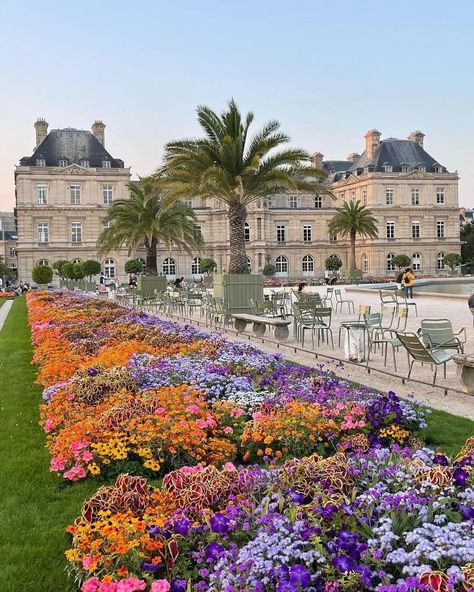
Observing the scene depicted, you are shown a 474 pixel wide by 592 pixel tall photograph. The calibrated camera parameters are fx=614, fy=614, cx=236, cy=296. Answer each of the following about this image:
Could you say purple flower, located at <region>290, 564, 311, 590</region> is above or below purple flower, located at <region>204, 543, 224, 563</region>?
above

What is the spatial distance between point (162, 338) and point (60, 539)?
792 cm

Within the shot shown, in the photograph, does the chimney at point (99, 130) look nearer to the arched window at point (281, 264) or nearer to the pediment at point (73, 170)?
the pediment at point (73, 170)

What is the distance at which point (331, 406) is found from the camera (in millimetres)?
6812

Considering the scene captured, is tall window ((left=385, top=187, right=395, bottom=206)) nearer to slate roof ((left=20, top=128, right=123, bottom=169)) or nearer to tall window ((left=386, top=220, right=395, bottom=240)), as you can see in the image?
tall window ((left=386, top=220, right=395, bottom=240))

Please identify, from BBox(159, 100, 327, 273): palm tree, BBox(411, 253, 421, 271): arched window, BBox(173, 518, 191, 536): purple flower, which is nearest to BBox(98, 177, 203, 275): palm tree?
BBox(159, 100, 327, 273): palm tree

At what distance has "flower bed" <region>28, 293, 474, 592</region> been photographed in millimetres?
3139

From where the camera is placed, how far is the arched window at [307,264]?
238 ft

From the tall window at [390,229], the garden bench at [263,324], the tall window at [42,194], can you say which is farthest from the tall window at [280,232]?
the garden bench at [263,324]

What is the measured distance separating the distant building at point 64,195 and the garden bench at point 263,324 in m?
50.0

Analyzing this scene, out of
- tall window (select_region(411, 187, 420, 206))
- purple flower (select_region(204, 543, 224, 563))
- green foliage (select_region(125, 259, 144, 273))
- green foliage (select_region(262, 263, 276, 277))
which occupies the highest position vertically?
tall window (select_region(411, 187, 420, 206))

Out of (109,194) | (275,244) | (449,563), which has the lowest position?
(449,563)

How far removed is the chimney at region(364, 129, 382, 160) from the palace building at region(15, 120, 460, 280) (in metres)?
0.12

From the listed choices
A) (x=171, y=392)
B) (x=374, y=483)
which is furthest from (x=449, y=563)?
(x=171, y=392)

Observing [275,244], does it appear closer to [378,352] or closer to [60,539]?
[378,352]
